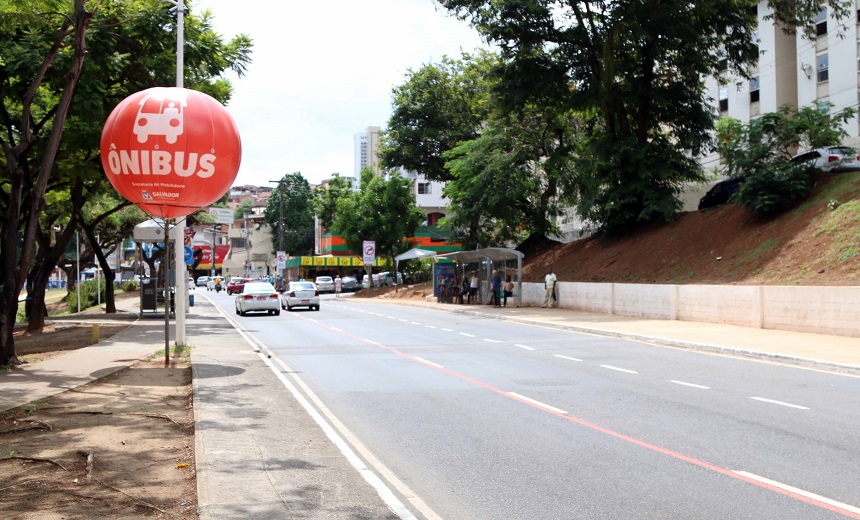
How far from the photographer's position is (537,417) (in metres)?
9.66

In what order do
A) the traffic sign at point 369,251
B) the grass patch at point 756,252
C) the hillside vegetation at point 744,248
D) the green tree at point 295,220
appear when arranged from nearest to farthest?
the hillside vegetation at point 744,248
the grass patch at point 756,252
the traffic sign at point 369,251
the green tree at point 295,220

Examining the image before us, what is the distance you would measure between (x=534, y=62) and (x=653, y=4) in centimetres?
624

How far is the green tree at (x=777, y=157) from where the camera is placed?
28281mm

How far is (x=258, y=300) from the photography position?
3372cm

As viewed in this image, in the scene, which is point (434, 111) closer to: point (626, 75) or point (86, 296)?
point (626, 75)

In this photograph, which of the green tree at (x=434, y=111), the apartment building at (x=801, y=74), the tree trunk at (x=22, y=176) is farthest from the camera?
the green tree at (x=434, y=111)

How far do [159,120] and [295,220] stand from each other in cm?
9256

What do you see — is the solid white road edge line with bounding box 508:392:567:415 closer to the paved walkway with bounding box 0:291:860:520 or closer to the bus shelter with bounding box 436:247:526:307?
the paved walkway with bounding box 0:291:860:520

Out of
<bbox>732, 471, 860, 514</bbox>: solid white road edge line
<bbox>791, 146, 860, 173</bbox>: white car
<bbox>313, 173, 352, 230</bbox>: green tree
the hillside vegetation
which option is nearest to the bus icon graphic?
<bbox>732, 471, 860, 514</bbox>: solid white road edge line

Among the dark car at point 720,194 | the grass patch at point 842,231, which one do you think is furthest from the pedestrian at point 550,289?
the grass patch at point 842,231

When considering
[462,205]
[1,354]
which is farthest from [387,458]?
[462,205]

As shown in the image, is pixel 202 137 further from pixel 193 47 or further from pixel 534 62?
pixel 534 62

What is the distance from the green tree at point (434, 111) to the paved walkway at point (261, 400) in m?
31.4

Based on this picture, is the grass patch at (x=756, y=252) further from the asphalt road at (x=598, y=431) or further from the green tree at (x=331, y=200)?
the green tree at (x=331, y=200)
